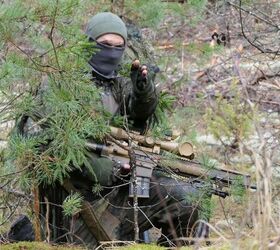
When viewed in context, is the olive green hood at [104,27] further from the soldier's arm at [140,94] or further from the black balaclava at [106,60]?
the soldier's arm at [140,94]

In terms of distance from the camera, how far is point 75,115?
382cm

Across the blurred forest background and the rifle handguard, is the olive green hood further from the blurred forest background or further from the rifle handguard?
the rifle handguard

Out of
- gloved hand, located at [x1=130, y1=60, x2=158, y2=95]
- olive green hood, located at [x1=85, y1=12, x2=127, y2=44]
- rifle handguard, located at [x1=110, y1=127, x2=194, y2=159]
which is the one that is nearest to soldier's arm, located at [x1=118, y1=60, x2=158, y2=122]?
gloved hand, located at [x1=130, y1=60, x2=158, y2=95]

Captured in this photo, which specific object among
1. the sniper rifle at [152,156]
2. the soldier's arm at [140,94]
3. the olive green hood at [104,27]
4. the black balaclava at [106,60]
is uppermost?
the olive green hood at [104,27]

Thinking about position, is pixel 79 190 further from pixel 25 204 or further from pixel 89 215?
pixel 25 204

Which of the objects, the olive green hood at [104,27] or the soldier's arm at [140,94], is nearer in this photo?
the soldier's arm at [140,94]

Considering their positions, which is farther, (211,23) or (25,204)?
(211,23)

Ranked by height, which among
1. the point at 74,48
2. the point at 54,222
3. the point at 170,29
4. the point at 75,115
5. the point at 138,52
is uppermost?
the point at 170,29

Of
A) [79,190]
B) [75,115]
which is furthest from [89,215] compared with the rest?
[75,115]

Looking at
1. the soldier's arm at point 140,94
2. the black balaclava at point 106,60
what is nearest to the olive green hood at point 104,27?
Result: the black balaclava at point 106,60

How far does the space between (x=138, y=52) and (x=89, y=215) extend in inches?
83.0

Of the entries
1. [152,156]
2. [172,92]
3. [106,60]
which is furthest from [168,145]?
[172,92]

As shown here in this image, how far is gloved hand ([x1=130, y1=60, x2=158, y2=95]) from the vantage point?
4.48 m

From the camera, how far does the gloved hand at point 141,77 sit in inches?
177
